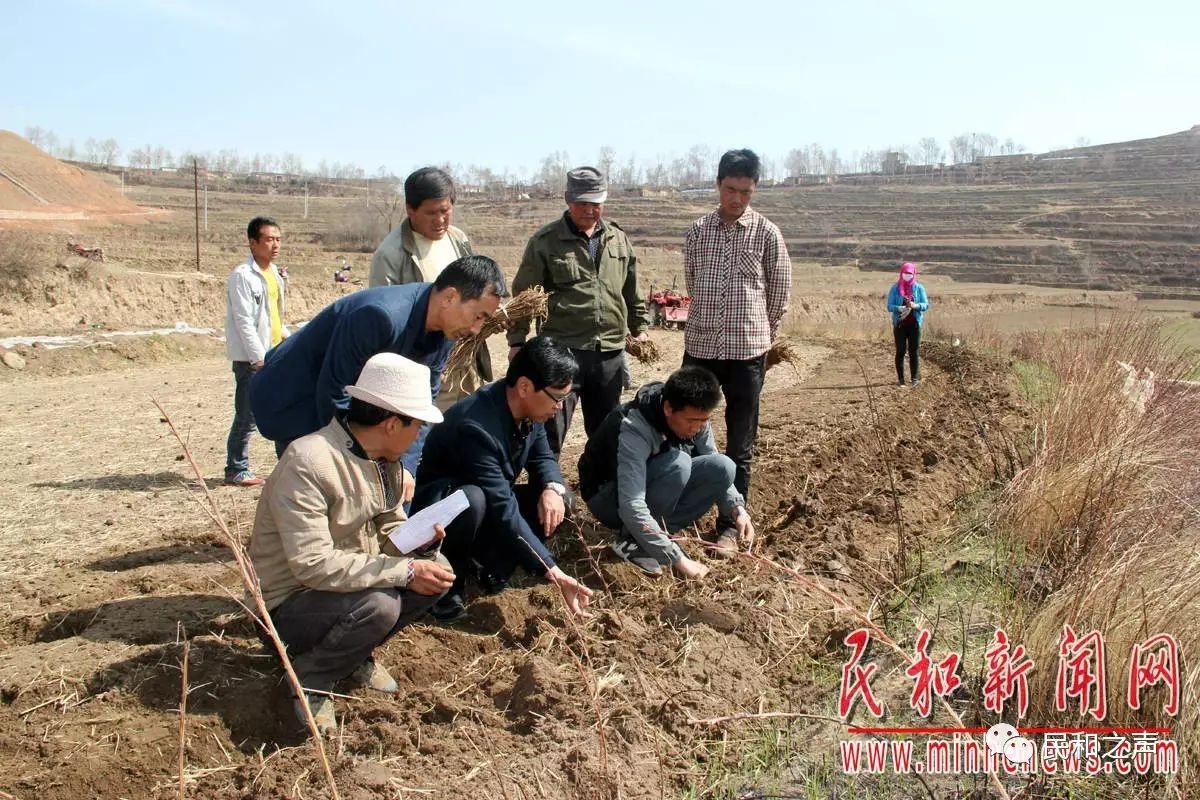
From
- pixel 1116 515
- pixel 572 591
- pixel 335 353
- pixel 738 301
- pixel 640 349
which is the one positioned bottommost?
pixel 572 591

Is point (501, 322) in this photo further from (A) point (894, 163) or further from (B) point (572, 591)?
(A) point (894, 163)

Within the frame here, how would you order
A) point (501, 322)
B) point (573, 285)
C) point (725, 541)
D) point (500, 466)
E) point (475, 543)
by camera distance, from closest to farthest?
point (500, 466) < point (475, 543) < point (501, 322) < point (725, 541) < point (573, 285)

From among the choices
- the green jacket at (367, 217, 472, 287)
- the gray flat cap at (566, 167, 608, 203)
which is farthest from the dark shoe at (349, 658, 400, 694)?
the gray flat cap at (566, 167, 608, 203)

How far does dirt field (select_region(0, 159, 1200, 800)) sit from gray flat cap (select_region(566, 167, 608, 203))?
1.60 metres

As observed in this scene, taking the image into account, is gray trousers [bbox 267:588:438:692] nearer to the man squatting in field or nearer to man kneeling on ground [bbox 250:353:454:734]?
man kneeling on ground [bbox 250:353:454:734]

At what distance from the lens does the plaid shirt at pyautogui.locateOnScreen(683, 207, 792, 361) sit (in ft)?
16.3

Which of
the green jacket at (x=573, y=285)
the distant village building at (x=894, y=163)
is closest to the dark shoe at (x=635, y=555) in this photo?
the green jacket at (x=573, y=285)

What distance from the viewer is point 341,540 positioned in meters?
3.10

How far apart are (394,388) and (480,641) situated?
123 cm

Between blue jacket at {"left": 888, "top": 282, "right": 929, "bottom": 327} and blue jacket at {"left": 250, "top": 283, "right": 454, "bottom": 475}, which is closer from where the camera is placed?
blue jacket at {"left": 250, "top": 283, "right": 454, "bottom": 475}

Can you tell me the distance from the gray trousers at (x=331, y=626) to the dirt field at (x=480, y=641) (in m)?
0.19

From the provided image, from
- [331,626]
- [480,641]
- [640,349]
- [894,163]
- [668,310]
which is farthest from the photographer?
[894,163]

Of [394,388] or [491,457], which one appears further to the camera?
[491,457]

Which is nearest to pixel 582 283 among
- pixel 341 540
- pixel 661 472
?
pixel 661 472
